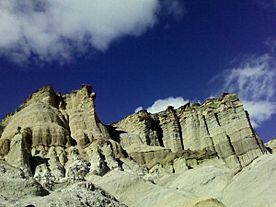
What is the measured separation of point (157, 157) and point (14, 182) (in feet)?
227

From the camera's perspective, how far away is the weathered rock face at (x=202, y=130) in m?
105

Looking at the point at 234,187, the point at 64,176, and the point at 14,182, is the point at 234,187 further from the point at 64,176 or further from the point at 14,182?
the point at 64,176

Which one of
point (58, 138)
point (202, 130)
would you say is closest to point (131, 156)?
point (58, 138)

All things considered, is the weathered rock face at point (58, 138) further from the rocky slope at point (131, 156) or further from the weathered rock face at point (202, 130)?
the weathered rock face at point (202, 130)

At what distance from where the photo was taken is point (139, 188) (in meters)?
56.8

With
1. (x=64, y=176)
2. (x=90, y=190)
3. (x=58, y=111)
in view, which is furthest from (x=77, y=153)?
(x=90, y=190)

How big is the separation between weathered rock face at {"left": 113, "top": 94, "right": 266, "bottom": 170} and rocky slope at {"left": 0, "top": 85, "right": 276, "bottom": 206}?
0.72 ft

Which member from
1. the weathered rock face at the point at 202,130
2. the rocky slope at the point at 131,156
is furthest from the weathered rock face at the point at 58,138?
the weathered rock face at the point at 202,130

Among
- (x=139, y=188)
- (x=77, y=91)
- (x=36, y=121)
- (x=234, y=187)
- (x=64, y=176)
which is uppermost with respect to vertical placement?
(x=77, y=91)

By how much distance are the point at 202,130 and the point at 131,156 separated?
77.9 feet

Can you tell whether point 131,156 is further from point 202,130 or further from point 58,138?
point 202,130

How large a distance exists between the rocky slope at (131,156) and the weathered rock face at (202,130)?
0.22 meters

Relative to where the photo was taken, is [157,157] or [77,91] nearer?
[157,157]

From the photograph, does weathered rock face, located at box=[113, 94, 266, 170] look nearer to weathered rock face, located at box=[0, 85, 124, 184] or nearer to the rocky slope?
the rocky slope
